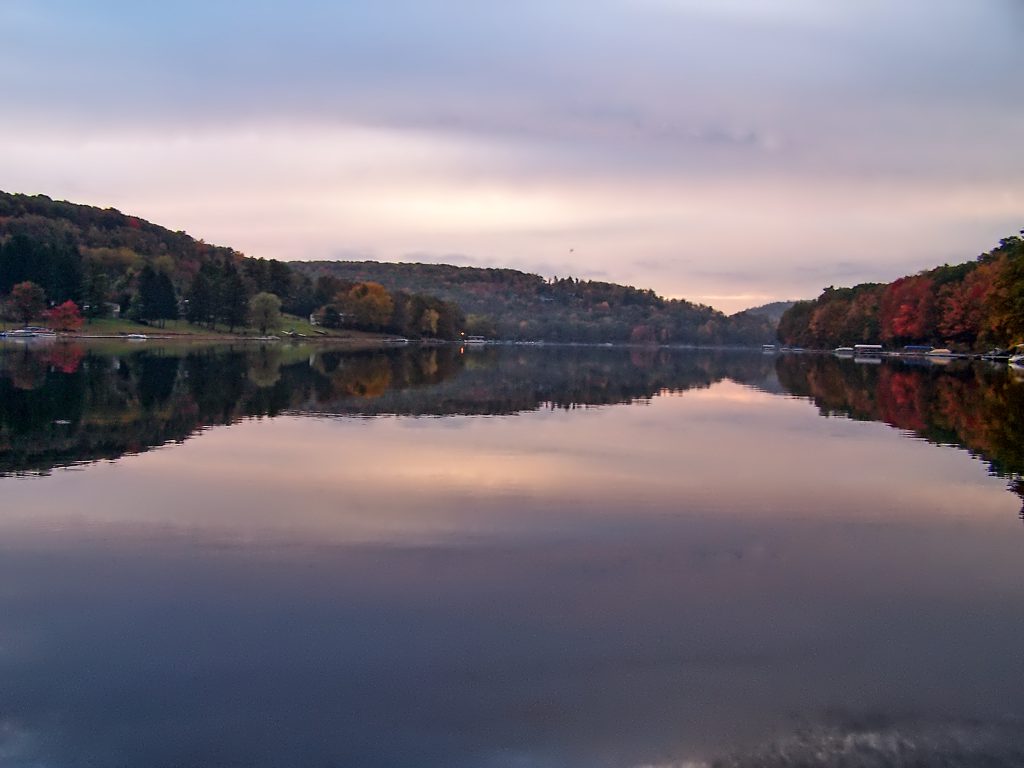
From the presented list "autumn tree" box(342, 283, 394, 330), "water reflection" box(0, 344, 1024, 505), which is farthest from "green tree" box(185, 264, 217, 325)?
"water reflection" box(0, 344, 1024, 505)

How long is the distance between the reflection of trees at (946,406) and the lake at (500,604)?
217 cm

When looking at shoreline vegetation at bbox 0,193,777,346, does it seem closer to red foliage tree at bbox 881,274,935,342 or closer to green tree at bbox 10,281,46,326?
green tree at bbox 10,281,46,326

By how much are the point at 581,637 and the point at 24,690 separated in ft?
17.5

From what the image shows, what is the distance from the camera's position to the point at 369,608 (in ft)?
34.4

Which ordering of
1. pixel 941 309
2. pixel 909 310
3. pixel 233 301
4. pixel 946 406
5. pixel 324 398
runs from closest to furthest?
pixel 324 398, pixel 946 406, pixel 941 309, pixel 909 310, pixel 233 301

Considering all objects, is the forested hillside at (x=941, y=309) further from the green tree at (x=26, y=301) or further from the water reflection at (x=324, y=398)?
the green tree at (x=26, y=301)

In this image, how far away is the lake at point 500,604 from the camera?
7.66 meters

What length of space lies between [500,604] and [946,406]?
34.1 m

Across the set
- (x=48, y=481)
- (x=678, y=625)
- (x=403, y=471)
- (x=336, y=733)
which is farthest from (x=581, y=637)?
(x=48, y=481)

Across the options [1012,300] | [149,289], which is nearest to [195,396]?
[1012,300]

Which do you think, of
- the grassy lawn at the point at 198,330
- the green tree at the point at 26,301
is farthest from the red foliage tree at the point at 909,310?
the green tree at the point at 26,301

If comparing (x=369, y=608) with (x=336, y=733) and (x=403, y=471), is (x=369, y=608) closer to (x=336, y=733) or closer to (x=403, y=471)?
(x=336, y=733)

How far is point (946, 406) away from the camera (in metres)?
39.3

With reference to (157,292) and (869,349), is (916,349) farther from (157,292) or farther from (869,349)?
(157,292)
